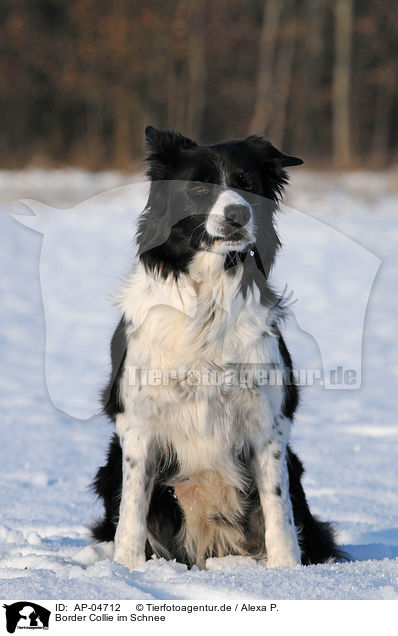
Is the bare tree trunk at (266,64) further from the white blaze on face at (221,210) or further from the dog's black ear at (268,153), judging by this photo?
the white blaze on face at (221,210)

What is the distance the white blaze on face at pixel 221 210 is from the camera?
334 cm

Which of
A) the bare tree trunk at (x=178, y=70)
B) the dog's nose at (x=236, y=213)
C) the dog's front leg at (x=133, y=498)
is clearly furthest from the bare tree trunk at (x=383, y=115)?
the dog's front leg at (x=133, y=498)

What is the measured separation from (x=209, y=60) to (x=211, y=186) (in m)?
24.6

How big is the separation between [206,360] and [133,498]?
695 millimetres

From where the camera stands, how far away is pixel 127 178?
18.0m

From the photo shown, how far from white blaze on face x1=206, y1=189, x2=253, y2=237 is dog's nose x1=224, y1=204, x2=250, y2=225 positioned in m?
0.02

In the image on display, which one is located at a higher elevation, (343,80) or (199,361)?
(343,80)

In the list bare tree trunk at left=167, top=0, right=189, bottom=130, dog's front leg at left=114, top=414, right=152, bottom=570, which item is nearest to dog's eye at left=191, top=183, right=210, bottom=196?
dog's front leg at left=114, top=414, right=152, bottom=570

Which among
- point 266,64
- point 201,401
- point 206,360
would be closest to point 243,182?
point 206,360

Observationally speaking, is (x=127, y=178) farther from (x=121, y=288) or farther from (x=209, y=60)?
(x=121, y=288)

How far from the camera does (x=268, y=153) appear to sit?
3.69 meters

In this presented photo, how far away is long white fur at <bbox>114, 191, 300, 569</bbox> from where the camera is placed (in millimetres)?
3455

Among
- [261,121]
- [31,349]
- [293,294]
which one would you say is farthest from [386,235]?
[261,121]
